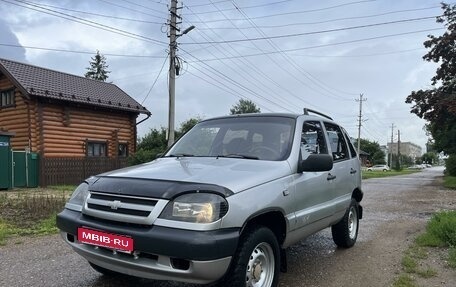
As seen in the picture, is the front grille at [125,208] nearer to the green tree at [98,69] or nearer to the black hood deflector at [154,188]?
the black hood deflector at [154,188]

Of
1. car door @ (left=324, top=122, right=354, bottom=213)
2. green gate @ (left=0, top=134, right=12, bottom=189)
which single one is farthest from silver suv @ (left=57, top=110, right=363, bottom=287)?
green gate @ (left=0, top=134, right=12, bottom=189)

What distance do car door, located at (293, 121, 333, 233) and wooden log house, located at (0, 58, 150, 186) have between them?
53.4 ft

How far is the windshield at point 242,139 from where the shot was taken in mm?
4723

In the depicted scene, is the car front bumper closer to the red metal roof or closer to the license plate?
the license plate

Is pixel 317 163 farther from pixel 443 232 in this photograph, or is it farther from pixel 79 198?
pixel 443 232

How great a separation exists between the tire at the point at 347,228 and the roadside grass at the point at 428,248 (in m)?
0.79

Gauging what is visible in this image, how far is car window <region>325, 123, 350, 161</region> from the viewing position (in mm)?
5996

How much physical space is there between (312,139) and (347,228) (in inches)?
70.2

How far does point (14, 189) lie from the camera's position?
56.7 ft

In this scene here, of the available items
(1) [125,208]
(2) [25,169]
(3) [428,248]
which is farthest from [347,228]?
(2) [25,169]

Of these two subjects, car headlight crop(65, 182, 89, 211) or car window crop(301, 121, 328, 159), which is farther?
car window crop(301, 121, 328, 159)

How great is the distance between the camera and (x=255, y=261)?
3.88 metres

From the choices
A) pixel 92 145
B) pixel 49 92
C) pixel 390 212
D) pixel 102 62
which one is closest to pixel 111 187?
pixel 390 212

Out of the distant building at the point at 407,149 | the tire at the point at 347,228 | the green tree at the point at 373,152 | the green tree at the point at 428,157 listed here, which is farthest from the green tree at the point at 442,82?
the green tree at the point at 428,157
